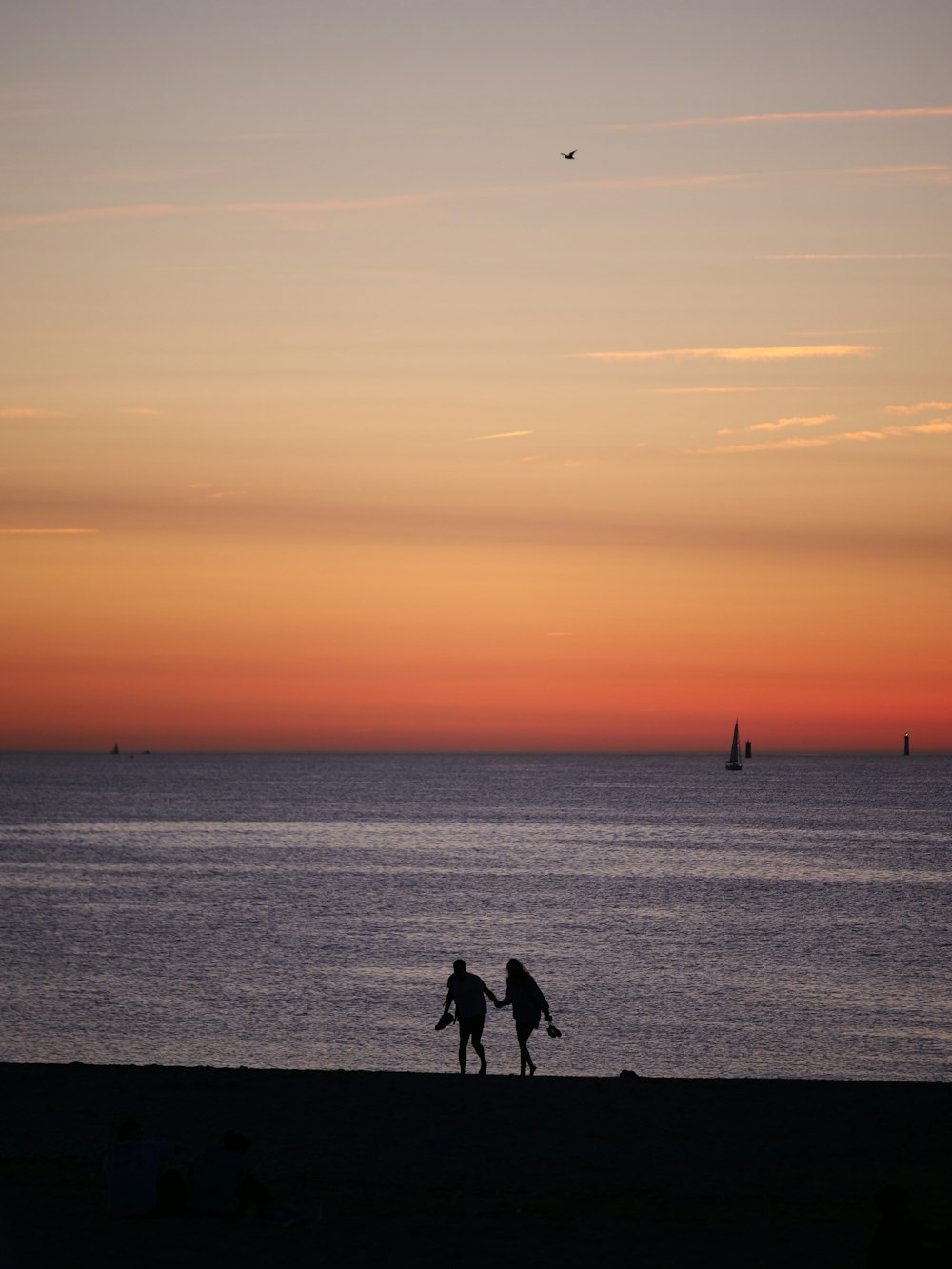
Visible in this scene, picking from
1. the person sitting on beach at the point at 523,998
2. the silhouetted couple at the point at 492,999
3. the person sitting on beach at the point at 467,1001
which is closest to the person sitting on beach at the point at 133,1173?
the silhouetted couple at the point at 492,999

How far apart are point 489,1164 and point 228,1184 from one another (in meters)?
3.51

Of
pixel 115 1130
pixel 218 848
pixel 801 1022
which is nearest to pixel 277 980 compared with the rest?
pixel 801 1022

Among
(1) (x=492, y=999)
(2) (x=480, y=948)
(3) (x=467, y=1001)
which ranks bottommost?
(2) (x=480, y=948)

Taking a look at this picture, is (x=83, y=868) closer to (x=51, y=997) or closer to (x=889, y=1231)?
(x=51, y=997)

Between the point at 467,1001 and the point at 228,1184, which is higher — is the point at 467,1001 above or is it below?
above

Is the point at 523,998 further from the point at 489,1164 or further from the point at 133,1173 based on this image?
the point at 133,1173

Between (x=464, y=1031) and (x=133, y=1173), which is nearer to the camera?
(x=133, y=1173)

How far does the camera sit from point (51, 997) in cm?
4122

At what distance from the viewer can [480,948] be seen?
5406 cm

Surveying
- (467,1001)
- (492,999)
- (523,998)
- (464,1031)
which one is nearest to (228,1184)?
(492,999)

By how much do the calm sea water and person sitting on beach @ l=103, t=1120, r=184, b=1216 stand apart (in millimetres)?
17563

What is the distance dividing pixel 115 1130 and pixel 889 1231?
10612mm

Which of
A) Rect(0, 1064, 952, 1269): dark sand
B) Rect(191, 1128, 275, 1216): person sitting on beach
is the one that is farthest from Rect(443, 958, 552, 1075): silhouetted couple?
Rect(191, 1128, 275, 1216): person sitting on beach

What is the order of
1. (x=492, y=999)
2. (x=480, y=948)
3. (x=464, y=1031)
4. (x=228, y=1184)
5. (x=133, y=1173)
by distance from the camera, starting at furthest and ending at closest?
(x=480, y=948)
(x=464, y=1031)
(x=492, y=999)
(x=228, y=1184)
(x=133, y=1173)
